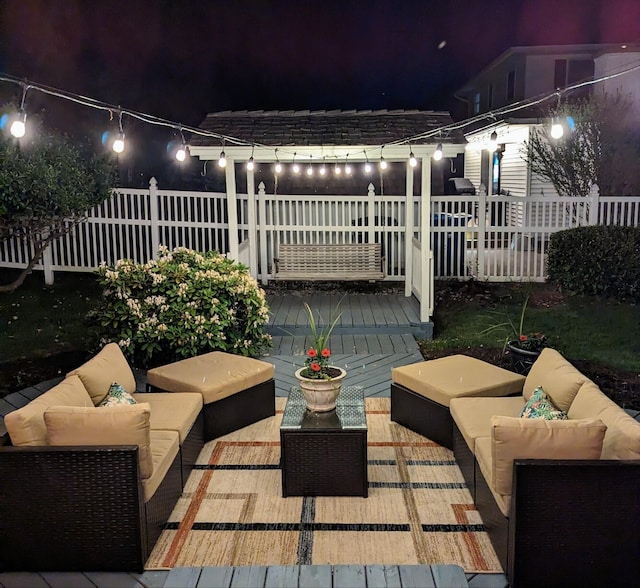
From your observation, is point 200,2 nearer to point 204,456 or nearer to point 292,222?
point 292,222

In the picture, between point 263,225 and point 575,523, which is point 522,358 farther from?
point 263,225

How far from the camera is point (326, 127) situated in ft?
31.3

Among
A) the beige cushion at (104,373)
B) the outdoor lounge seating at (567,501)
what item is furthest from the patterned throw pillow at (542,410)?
the beige cushion at (104,373)

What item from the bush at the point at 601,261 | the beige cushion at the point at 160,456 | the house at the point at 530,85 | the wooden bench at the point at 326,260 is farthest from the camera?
the house at the point at 530,85

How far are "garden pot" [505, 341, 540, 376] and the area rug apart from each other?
5.21 ft

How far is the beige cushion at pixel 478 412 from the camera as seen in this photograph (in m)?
4.15

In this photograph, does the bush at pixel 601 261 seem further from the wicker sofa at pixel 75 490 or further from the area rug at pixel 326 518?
the wicker sofa at pixel 75 490

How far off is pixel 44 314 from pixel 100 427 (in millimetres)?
6278

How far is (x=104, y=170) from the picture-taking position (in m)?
9.92

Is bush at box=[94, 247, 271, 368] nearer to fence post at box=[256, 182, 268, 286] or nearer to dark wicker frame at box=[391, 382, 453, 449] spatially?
dark wicker frame at box=[391, 382, 453, 449]

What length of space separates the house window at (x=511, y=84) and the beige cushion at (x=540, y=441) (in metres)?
17.0

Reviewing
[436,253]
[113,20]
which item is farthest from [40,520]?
[113,20]

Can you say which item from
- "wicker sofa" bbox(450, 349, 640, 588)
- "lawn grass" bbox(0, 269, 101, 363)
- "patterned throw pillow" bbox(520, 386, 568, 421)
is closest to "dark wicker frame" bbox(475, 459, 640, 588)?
"wicker sofa" bbox(450, 349, 640, 588)

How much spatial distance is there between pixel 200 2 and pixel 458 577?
628 inches
